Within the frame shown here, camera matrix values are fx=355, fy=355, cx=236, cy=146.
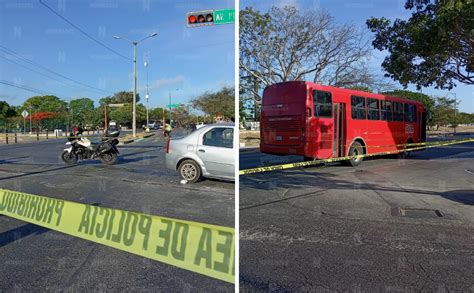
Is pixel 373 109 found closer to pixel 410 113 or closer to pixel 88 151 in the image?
pixel 410 113

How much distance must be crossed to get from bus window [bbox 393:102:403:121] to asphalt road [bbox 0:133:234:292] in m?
9.17

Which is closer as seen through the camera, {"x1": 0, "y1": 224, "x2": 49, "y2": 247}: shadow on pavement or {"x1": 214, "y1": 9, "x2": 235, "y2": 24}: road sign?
{"x1": 0, "y1": 224, "x2": 49, "y2": 247}: shadow on pavement

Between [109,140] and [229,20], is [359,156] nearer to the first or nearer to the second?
[229,20]

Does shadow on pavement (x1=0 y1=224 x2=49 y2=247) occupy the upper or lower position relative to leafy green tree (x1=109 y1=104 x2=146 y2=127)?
lower

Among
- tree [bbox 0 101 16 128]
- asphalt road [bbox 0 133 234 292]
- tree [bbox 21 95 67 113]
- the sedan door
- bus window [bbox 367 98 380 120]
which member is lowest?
asphalt road [bbox 0 133 234 292]

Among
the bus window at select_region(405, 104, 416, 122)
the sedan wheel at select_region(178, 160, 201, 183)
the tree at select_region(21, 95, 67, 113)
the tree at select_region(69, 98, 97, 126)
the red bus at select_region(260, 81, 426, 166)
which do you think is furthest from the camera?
the tree at select_region(21, 95, 67, 113)

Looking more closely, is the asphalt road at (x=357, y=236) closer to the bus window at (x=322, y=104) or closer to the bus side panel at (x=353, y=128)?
the bus window at (x=322, y=104)

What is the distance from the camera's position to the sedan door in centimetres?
789

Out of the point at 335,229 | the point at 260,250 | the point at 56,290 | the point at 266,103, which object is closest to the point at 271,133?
the point at 266,103

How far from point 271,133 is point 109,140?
5.59 metres

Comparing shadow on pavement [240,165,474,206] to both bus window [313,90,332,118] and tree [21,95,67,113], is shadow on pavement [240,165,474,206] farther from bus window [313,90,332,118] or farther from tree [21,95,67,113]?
tree [21,95,67,113]

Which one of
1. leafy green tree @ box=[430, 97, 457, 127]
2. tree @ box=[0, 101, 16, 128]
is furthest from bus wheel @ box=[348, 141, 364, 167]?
tree @ box=[0, 101, 16, 128]

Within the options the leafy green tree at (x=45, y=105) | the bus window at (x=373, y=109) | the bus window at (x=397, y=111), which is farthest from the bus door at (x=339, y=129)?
the leafy green tree at (x=45, y=105)

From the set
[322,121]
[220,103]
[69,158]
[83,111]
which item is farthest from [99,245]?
[83,111]
